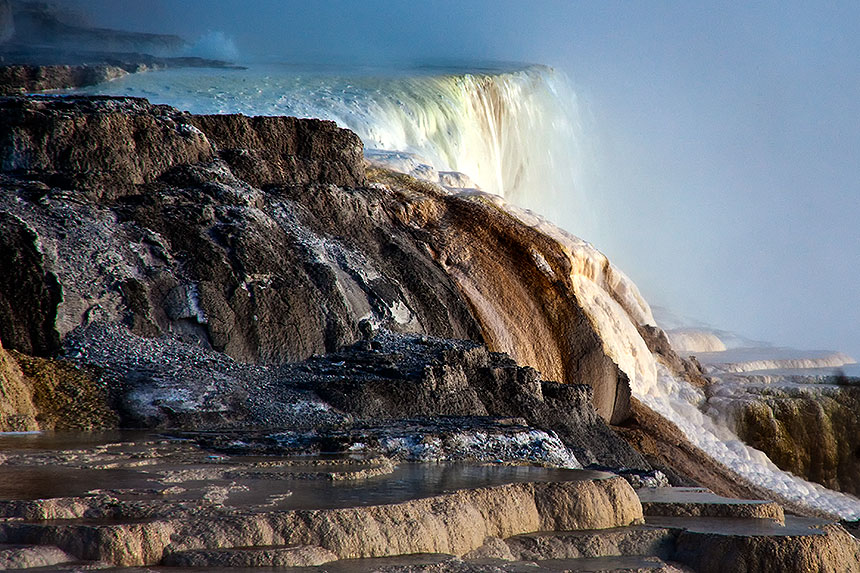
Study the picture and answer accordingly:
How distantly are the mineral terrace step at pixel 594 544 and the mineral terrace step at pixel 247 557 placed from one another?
143cm

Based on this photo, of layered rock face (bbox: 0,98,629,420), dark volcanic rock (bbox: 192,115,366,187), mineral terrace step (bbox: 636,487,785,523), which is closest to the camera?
mineral terrace step (bbox: 636,487,785,523)

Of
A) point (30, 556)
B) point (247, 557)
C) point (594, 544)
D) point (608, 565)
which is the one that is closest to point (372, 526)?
point (247, 557)

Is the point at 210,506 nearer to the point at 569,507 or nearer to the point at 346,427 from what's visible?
the point at 569,507

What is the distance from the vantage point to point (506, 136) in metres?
31.0

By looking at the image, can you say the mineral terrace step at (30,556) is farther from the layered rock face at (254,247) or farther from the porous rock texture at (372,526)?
the layered rock face at (254,247)

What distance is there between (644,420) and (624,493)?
854 cm

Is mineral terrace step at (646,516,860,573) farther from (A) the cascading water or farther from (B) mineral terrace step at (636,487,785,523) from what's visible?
(A) the cascading water

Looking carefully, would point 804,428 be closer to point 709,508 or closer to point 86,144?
point 709,508

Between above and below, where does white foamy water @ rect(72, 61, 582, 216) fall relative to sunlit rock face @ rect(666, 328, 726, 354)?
above

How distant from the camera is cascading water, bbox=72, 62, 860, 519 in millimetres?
17000

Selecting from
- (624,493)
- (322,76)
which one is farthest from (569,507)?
(322,76)

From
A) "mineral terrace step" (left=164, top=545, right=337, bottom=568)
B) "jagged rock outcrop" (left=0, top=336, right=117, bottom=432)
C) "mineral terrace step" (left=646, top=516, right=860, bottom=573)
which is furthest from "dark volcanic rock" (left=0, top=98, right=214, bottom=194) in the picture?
"mineral terrace step" (left=646, top=516, right=860, bottom=573)

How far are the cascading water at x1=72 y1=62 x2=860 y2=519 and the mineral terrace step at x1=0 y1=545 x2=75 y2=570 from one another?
484 inches

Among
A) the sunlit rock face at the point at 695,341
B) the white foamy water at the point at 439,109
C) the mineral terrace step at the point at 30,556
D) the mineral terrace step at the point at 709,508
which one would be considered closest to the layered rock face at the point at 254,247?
the mineral terrace step at the point at 709,508
